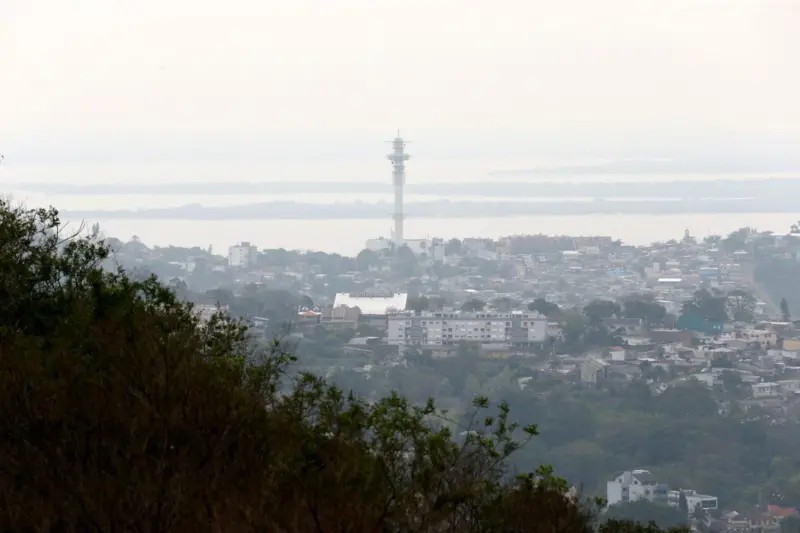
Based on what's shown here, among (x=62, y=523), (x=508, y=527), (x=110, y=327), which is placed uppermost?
(x=110, y=327)

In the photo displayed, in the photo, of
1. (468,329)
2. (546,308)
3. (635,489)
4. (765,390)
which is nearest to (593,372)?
(765,390)

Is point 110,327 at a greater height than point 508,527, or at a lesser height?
greater

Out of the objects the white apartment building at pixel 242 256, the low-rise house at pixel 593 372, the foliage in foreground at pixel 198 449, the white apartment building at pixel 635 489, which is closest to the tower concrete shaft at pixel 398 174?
the white apartment building at pixel 242 256

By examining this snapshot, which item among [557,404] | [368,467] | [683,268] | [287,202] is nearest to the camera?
[368,467]

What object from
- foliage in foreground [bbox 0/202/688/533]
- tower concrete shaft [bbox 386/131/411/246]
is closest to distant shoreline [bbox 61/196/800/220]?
tower concrete shaft [bbox 386/131/411/246]

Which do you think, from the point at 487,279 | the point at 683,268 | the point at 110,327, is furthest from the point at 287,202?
the point at 110,327

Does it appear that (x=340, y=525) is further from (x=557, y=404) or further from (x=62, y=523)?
(x=557, y=404)

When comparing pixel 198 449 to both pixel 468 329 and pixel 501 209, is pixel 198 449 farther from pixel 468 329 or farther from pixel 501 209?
pixel 501 209
